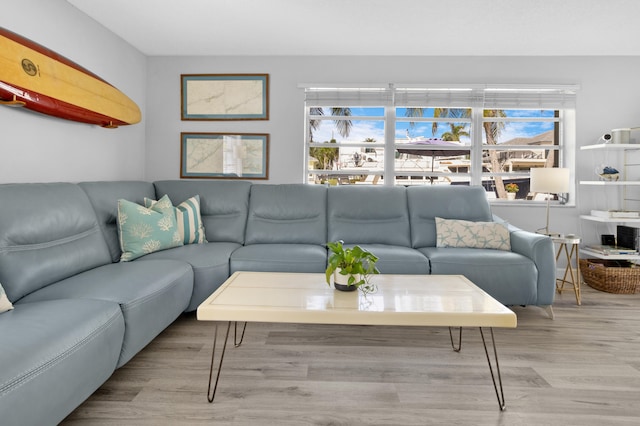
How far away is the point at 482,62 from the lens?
3785 millimetres

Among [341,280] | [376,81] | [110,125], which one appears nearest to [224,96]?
[110,125]

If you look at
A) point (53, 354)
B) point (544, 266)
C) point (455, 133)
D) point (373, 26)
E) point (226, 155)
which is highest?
point (373, 26)

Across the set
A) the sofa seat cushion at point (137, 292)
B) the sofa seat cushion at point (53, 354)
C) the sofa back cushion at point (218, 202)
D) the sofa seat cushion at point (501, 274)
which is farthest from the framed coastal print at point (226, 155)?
the sofa seat cushion at point (53, 354)

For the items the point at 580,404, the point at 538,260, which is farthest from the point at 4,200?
the point at 538,260

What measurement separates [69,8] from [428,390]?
3611 mm

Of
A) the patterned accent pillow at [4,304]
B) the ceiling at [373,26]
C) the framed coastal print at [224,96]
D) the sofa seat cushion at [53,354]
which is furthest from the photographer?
the framed coastal print at [224,96]

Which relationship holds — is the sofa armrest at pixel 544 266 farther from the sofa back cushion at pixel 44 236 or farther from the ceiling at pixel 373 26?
the sofa back cushion at pixel 44 236

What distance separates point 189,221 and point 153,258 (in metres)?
0.57

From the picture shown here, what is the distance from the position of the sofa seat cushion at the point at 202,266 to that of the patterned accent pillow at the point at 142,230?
2.5 inches

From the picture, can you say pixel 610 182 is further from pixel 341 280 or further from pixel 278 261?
pixel 278 261

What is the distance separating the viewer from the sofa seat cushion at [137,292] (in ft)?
5.74

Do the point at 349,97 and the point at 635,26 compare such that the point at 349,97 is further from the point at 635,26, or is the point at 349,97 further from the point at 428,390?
the point at 428,390

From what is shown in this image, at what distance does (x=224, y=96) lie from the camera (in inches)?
153

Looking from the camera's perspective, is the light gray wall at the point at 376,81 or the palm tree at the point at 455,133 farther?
the palm tree at the point at 455,133
